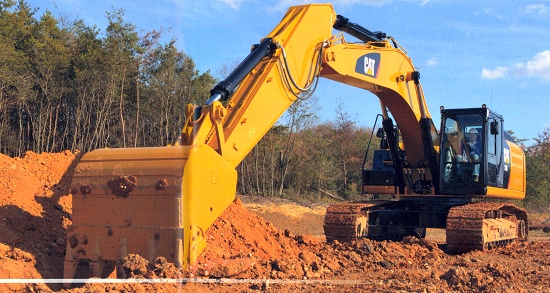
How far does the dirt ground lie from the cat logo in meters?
2.65

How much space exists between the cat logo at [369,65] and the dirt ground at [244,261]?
265 cm

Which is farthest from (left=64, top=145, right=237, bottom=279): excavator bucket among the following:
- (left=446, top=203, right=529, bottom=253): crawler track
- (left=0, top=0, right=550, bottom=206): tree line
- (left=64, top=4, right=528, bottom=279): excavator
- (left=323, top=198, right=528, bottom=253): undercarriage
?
(left=0, top=0, right=550, bottom=206): tree line

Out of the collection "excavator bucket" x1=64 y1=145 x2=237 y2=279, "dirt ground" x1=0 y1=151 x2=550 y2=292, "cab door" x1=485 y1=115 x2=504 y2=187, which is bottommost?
"dirt ground" x1=0 y1=151 x2=550 y2=292

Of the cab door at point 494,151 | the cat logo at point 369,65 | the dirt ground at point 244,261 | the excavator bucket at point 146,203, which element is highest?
the cat logo at point 369,65

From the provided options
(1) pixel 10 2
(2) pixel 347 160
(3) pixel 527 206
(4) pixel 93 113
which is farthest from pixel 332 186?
(1) pixel 10 2

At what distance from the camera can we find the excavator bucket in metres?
5.80

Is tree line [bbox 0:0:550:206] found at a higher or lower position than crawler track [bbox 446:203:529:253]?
higher

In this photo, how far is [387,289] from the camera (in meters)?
6.26

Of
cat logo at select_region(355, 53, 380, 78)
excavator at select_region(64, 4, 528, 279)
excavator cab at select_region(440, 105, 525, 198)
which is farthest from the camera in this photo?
excavator cab at select_region(440, 105, 525, 198)

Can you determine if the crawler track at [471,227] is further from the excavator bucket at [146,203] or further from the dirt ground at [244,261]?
the excavator bucket at [146,203]

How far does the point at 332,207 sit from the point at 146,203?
18.5ft

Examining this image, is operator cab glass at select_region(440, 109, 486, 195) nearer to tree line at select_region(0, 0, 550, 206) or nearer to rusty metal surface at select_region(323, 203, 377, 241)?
rusty metal surface at select_region(323, 203, 377, 241)

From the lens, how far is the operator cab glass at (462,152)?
1080 centimetres

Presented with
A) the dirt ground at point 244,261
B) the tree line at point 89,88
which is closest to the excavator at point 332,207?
the dirt ground at point 244,261
